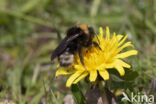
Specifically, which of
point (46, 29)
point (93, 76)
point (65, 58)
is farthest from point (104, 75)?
point (46, 29)

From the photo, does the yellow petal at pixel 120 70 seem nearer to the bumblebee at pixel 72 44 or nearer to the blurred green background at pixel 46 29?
the bumblebee at pixel 72 44

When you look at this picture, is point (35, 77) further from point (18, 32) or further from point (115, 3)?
point (115, 3)

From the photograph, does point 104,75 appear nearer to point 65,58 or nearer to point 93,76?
point 93,76

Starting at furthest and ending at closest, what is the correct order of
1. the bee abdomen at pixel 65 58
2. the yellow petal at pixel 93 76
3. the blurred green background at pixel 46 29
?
the blurred green background at pixel 46 29
the bee abdomen at pixel 65 58
the yellow petal at pixel 93 76

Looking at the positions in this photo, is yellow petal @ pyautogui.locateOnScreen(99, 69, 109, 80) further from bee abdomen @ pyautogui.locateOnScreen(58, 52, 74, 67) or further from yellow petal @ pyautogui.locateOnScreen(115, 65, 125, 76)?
bee abdomen @ pyautogui.locateOnScreen(58, 52, 74, 67)

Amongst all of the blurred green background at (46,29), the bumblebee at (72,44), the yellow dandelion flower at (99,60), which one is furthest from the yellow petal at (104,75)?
the blurred green background at (46,29)

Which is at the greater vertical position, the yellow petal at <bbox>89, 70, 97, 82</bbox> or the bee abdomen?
the bee abdomen

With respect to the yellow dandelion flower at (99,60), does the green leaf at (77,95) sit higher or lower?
lower

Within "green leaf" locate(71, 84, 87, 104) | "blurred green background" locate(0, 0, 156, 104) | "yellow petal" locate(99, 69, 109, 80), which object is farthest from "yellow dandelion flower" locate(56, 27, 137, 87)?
"blurred green background" locate(0, 0, 156, 104)
